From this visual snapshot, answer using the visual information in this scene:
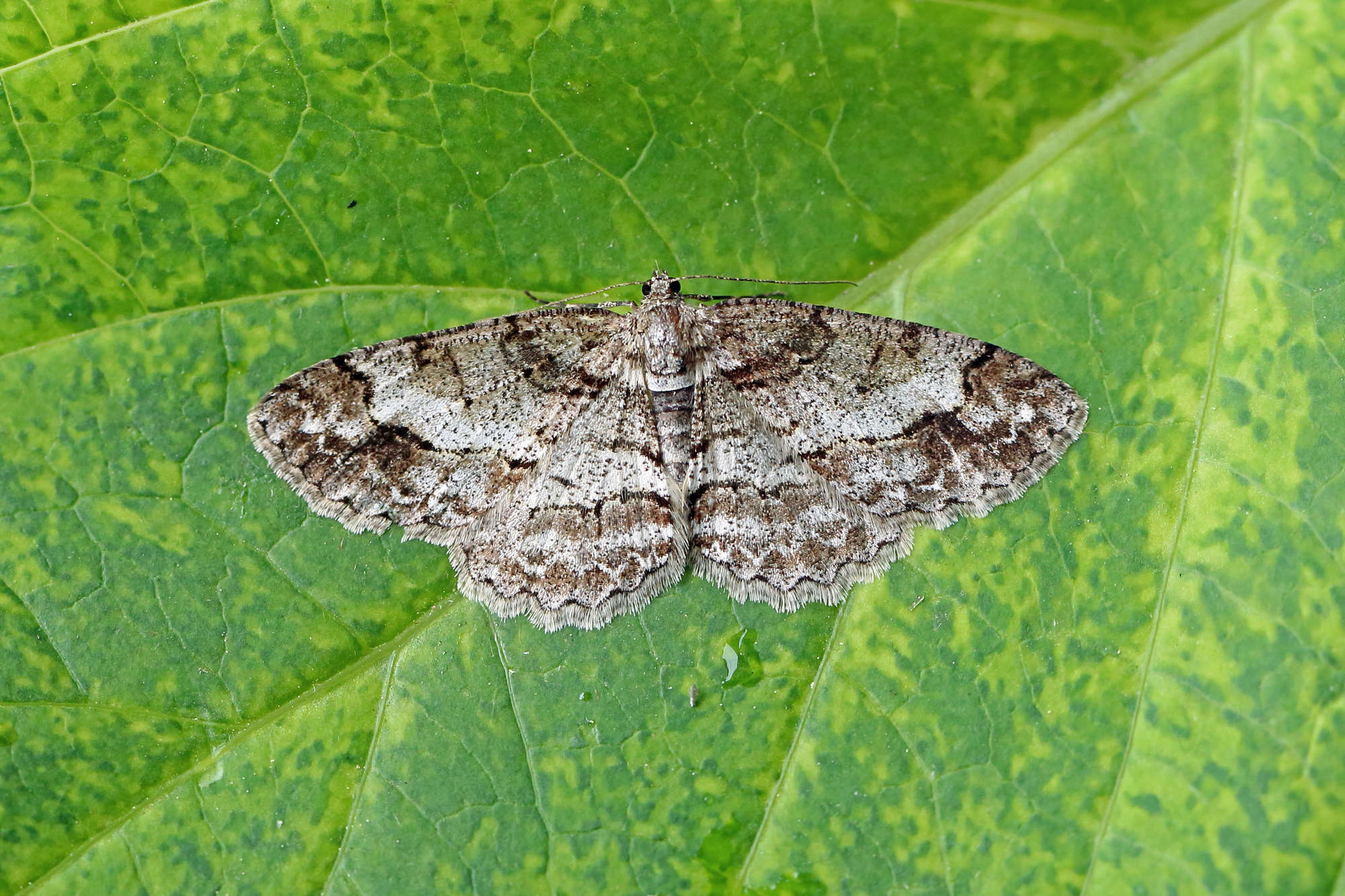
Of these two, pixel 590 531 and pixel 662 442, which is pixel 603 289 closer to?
pixel 662 442

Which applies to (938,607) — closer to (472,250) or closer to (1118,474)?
(1118,474)

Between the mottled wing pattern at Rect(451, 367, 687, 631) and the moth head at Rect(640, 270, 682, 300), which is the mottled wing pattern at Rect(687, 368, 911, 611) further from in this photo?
the moth head at Rect(640, 270, 682, 300)

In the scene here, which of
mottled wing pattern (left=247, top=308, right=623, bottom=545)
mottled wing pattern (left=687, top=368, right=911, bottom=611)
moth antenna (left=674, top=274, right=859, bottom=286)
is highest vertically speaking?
moth antenna (left=674, top=274, right=859, bottom=286)

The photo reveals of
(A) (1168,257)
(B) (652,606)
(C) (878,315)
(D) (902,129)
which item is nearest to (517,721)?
(B) (652,606)

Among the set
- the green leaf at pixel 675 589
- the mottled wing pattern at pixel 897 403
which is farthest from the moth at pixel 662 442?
the green leaf at pixel 675 589

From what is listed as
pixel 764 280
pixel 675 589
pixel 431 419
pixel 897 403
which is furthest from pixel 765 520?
pixel 431 419

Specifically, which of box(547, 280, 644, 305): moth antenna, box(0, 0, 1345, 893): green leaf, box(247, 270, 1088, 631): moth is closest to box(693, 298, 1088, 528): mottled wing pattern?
box(247, 270, 1088, 631): moth
